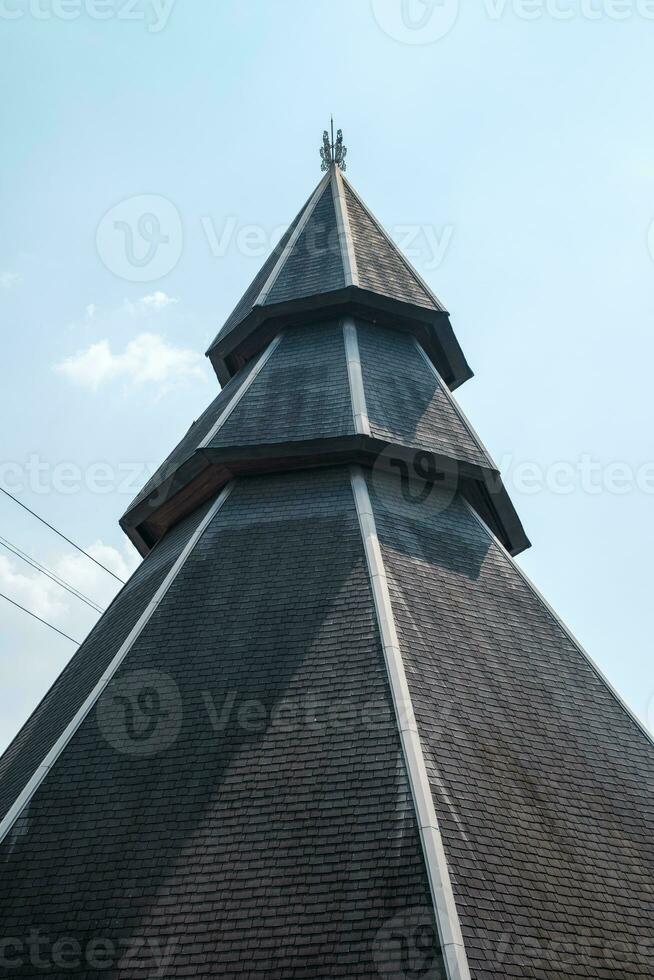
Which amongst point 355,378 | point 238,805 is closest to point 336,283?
point 355,378

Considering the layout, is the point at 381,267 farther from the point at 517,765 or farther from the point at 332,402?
the point at 517,765

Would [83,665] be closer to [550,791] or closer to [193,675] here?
[193,675]

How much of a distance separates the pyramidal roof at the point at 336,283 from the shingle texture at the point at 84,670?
4388 millimetres

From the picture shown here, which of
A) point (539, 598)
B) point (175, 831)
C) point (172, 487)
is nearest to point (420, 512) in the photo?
point (539, 598)

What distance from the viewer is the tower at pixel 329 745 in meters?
8.12

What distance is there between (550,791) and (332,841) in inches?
100

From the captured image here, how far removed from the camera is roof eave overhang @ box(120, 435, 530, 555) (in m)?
13.4

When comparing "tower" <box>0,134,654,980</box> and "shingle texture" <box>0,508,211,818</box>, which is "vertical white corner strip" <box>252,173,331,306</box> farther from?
"shingle texture" <box>0,508,211,818</box>

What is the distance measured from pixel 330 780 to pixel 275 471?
565cm

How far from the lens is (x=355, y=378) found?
1458 centimetres

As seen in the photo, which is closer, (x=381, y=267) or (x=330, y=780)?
(x=330, y=780)

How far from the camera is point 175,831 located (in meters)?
9.05

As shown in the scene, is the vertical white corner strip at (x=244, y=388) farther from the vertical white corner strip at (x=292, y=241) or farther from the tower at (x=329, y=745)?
the vertical white corner strip at (x=292, y=241)

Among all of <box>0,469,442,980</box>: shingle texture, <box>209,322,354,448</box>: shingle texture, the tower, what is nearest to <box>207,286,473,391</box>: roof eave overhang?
<box>209,322,354,448</box>: shingle texture
